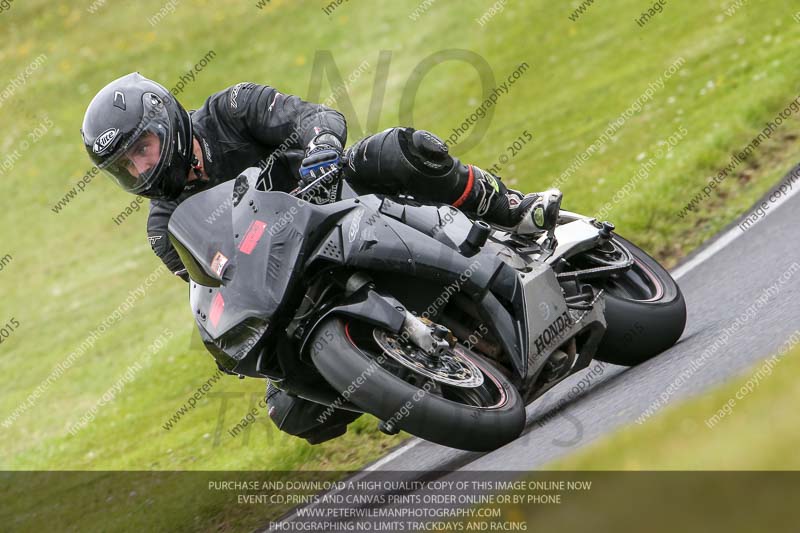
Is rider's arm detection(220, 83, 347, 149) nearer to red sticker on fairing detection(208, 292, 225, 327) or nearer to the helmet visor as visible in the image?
the helmet visor

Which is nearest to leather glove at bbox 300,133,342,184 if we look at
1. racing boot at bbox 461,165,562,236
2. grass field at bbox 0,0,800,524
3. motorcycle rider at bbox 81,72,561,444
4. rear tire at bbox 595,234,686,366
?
motorcycle rider at bbox 81,72,561,444

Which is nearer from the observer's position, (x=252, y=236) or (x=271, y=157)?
(x=252, y=236)

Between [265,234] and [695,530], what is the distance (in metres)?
2.52

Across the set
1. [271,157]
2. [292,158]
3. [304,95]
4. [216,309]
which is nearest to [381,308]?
[216,309]

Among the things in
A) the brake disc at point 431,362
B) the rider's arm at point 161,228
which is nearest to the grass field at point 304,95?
the rider's arm at point 161,228

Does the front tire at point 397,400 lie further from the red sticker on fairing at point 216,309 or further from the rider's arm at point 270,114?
the rider's arm at point 270,114

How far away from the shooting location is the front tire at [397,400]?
464 cm

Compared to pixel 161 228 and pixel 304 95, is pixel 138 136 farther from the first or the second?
pixel 304 95

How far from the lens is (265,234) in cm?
494

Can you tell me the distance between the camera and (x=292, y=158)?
5.77 metres

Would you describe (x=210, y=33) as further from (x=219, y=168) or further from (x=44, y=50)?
(x=219, y=168)

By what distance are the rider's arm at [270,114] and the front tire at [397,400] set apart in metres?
1.39

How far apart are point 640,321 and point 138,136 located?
116 inches

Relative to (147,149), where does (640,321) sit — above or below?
below
